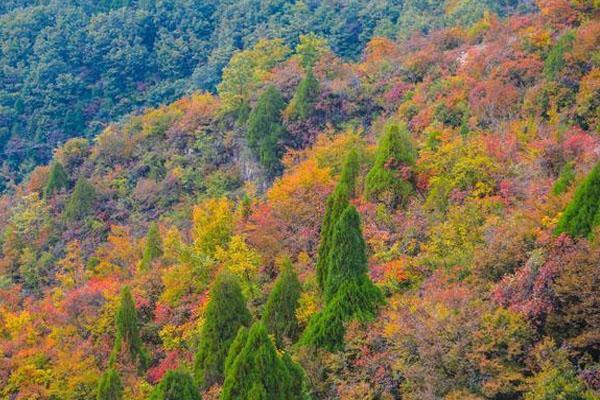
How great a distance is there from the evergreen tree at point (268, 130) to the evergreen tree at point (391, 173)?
60.0ft

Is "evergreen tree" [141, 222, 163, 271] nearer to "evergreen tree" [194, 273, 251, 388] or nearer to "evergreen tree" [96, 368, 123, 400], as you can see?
"evergreen tree" [194, 273, 251, 388]

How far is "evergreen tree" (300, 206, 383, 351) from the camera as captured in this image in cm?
2178

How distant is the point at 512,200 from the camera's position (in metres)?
25.6

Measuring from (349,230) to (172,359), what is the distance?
837 cm

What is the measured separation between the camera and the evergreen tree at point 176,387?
1944cm

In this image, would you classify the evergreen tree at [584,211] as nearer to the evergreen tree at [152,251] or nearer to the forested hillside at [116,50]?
the evergreen tree at [152,251]

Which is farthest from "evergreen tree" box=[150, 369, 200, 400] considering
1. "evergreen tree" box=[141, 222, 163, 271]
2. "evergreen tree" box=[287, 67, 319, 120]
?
"evergreen tree" box=[287, 67, 319, 120]

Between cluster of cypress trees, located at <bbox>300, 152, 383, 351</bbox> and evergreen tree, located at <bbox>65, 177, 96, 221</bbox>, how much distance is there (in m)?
29.1

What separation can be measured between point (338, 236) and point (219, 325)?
4.60 m

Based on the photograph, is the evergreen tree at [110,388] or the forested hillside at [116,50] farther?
the forested hillside at [116,50]

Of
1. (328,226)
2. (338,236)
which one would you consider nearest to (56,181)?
(328,226)

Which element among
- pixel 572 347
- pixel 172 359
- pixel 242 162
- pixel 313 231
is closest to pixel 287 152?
pixel 242 162

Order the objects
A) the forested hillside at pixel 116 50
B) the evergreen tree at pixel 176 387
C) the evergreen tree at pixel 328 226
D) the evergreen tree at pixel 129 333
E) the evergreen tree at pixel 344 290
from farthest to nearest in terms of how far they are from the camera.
→ 1. the forested hillside at pixel 116 50
2. the evergreen tree at pixel 129 333
3. the evergreen tree at pixel 328 226
4. the evergreen tree at pixel 344 290
5. the evergreen tree at pixel 176 387

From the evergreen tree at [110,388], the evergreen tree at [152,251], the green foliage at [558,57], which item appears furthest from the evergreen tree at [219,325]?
the green foliage at [558,57]
